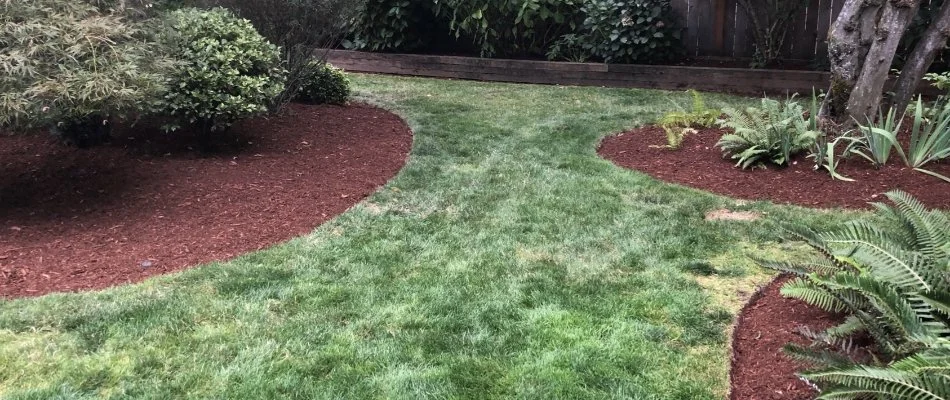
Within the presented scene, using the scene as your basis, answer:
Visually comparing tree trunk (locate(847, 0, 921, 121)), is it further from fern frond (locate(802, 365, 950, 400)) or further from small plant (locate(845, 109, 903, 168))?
fern frond (locate(802, 365, 950, 400))

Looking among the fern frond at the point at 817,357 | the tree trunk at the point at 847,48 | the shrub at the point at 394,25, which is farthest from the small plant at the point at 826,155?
the shrub at the point at 394,25

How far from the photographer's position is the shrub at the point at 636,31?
30.3ft

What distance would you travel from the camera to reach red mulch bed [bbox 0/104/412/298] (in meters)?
3.78

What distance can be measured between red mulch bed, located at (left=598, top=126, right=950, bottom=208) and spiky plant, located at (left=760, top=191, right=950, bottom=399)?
1610mm

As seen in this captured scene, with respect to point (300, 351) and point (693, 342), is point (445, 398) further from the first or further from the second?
point (693, 342)

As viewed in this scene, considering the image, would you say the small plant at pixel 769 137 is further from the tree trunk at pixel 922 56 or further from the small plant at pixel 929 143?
the tree trunk at pixel 922 56

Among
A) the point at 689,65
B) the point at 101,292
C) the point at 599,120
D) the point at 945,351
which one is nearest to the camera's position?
the point at 945,351

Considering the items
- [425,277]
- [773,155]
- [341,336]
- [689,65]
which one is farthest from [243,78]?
[689,65]

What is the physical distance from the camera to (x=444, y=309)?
3.24 m

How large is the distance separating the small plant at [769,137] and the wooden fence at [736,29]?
378cm

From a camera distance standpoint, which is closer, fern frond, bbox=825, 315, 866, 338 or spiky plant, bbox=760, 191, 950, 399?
spiky plant, bbox=760, 191, 950, 399

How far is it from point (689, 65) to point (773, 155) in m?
4.42

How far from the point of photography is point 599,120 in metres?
7.25

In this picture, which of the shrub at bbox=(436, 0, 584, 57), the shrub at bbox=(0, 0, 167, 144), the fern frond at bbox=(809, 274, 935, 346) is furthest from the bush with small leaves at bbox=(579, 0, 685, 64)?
the fern frond at bbox=(809, 274, 935, 346)
